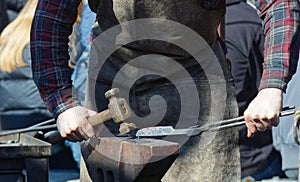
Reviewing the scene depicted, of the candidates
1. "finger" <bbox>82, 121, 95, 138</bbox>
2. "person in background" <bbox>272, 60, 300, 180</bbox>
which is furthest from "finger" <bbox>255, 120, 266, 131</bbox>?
"person in background" <bbox>272, 60, 300, 180</bbox>

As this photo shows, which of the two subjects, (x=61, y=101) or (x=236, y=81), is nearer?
(x=61, y=101)

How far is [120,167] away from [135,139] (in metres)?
0.12

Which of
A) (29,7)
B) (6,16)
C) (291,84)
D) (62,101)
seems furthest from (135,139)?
(6,16)

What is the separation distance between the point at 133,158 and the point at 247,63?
2.44 metres

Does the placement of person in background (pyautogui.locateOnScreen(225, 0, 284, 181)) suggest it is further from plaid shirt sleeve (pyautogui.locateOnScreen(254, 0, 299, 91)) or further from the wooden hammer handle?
the wooden hammer handle

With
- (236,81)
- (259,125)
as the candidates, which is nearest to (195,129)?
(259,125)

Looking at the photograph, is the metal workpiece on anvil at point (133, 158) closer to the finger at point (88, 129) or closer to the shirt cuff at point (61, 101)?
the finger at point (88, 129)

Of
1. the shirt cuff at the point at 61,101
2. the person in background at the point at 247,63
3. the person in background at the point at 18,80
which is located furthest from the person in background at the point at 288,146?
the shirt cuff at the point at 61,101

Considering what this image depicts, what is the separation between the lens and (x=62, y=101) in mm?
2613

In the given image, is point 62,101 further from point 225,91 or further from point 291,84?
point 291,84

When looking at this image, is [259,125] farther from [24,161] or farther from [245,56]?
[245,56]

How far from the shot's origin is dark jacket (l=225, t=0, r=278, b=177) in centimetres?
454

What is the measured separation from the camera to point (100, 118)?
2.46m

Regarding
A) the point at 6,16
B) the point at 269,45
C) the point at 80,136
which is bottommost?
the point at 6,16
